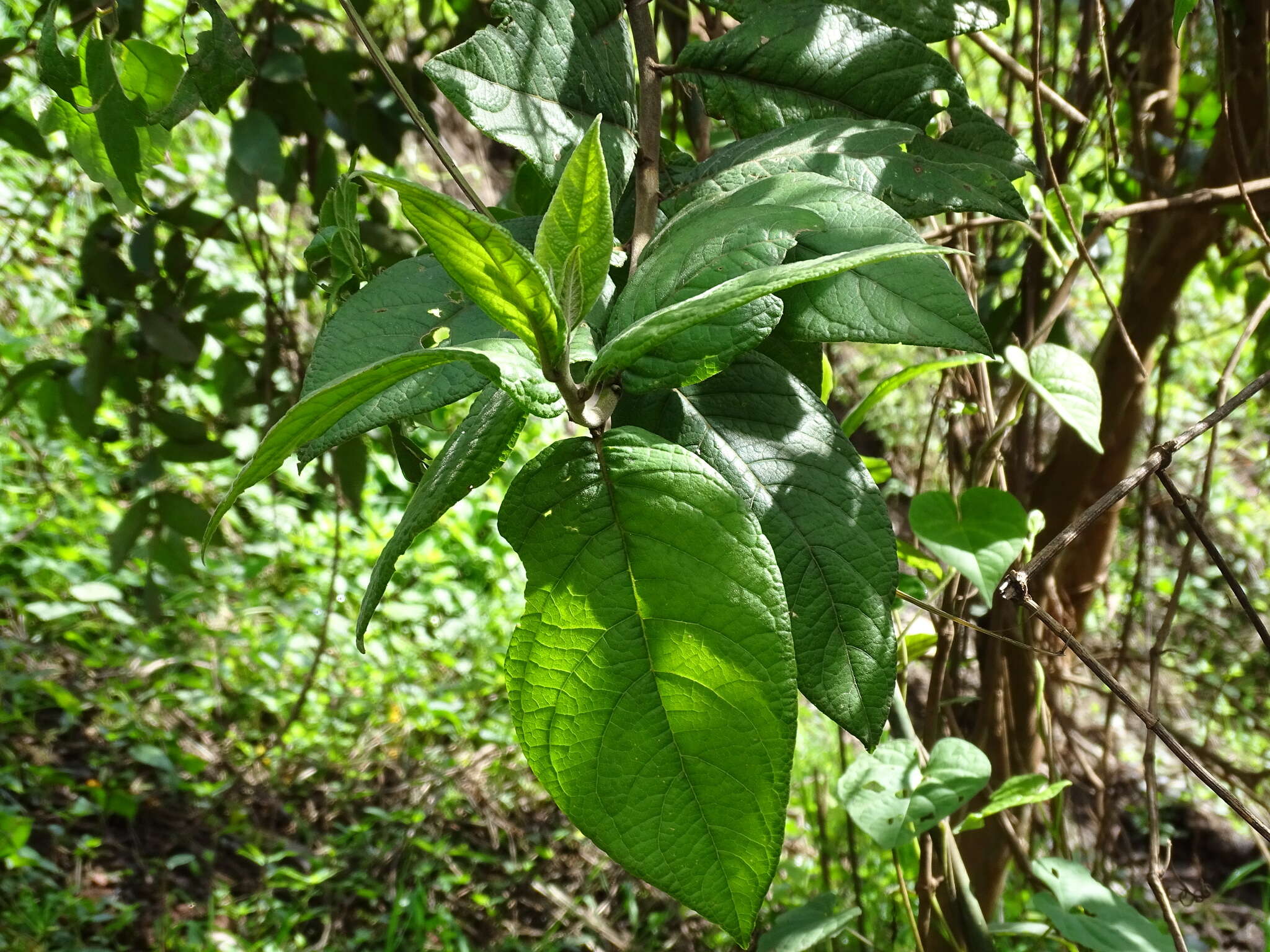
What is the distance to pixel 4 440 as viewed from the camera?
10.5 ft

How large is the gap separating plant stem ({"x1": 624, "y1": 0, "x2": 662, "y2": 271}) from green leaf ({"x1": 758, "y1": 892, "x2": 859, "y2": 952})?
76 centimetres

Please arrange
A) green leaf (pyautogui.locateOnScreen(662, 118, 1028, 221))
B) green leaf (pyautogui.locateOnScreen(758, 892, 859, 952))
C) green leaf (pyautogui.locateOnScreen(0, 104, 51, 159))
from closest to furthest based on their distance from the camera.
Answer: green leaf (pyautogui.locateOnScreen(662, 118, 1028, 221))
green leaf (pyautogui.locateOnScreen(758, 892, 859, 952))
green leaf (pyautogui.locateOnScreen(0, 104, 51, 159))

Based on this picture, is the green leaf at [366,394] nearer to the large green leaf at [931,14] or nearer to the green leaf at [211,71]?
the large green leaf at [931,14]

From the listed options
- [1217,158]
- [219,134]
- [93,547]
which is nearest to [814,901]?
[1217,158]

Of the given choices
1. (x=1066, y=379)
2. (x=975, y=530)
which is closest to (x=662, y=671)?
(x=975, y=530)

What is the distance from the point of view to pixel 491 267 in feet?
1.26

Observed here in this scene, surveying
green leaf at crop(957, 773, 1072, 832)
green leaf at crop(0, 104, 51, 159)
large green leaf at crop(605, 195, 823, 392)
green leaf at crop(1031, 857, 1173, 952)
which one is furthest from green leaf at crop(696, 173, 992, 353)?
green leaf at crop(0, 104, 51, 159)

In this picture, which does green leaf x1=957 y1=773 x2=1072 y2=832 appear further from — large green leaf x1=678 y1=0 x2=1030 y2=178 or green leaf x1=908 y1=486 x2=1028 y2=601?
large green leaf x1=678 y1=0 x2=1030 y2=178

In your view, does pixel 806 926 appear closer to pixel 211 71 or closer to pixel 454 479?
pixel 454 479

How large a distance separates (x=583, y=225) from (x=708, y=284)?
6 cm

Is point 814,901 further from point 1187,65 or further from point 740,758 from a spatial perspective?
point 1187,65

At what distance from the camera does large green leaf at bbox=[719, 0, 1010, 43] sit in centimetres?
67

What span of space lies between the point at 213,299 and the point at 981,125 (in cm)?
140

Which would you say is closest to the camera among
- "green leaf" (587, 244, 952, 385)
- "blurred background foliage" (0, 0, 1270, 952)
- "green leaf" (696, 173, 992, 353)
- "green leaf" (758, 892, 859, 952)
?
"green leaf" (587, 244, 952, 385)
